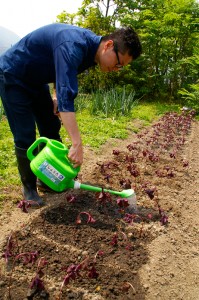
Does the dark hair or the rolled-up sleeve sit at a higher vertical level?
the dark hair

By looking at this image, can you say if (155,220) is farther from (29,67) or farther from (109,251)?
(29,67)

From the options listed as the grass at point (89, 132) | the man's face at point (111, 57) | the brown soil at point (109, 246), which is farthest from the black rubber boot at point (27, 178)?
the man's face at point (111, 57)

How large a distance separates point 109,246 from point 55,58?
131cm

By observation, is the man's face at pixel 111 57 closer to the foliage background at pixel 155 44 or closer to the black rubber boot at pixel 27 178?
the black rubber boot at pixel 27 178

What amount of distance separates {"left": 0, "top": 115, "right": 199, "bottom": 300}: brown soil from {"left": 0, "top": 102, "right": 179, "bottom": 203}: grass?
24.6 inches

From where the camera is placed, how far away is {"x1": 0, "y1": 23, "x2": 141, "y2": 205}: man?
2.00 m

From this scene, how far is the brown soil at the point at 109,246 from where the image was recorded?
179cm

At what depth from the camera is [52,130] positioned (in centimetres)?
292

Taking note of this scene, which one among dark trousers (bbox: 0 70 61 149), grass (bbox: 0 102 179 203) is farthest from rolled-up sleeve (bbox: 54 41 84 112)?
grass (bbox: 0 102 179 203)

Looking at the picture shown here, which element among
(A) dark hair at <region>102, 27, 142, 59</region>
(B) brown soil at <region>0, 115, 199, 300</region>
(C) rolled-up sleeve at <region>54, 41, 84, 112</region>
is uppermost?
(A) dark hair at <region>102, 27, 142, 59</region>

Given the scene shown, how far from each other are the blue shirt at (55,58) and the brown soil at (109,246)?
0.91 metres

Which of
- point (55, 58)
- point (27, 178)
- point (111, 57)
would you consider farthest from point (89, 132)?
point (55, 58)

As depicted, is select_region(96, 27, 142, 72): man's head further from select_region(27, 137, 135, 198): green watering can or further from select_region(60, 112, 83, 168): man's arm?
select_region(27, 137, 135, 198): green watering can

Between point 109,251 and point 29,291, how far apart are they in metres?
0.62
